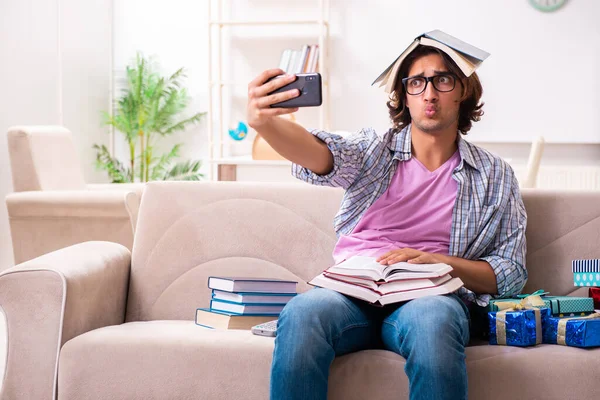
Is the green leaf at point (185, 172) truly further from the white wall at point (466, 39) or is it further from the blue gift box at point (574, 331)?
the blue gift box at point (574, 331)

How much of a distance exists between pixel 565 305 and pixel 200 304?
1.01 m

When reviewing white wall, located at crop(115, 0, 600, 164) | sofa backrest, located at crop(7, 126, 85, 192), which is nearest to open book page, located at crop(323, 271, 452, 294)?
sofa backrest, located at crop(7, 126, 85, 192)

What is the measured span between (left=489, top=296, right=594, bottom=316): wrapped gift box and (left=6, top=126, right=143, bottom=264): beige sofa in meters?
2.49

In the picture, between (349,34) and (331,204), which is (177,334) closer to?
(331,204)

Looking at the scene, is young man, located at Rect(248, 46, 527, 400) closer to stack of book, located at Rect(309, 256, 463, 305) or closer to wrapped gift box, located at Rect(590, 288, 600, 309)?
stack of book, located at Rect(309, 256, 463, 305)

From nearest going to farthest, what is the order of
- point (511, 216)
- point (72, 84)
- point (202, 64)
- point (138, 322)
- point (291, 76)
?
point (291, 76), point (511, 216), point (138, 322), point (72, 84), point (202, 64)

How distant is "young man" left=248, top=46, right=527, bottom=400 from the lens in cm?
181

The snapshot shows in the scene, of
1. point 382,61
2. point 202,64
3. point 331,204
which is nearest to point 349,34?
point 382,61

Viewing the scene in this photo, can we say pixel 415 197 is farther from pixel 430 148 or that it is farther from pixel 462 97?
pixel 462 97

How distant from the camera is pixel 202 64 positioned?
643 cm

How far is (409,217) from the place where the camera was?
2045 mm

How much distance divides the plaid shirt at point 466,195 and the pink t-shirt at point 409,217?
2 cm

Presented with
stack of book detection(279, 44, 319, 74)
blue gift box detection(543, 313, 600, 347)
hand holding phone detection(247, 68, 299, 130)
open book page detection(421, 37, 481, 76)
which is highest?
stack of book detection(279, 44, 319, 74)

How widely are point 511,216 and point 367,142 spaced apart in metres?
0.42
